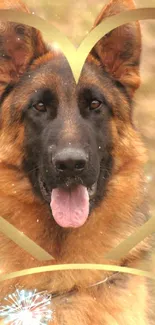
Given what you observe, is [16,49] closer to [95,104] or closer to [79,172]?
[95,104]

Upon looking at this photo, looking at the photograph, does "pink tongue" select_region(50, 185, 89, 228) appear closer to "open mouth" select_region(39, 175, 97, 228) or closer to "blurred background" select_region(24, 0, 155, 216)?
"open mouth" select_region(39, 175, 97, 228)

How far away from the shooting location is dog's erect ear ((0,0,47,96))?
100 inches

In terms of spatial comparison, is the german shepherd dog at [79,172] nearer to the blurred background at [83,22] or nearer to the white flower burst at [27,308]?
the white flower burst at [27,308]

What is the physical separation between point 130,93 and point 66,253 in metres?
0.84

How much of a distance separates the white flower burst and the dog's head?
396mm

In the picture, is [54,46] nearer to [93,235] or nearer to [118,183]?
[118,183]

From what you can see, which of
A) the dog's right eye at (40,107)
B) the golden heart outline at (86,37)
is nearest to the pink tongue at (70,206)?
the dog's right eye at (40,107)

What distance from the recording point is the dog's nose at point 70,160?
93.4 inches

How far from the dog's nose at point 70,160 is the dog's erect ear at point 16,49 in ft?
1.72

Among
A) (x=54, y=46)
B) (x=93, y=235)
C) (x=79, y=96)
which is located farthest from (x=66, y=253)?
(x=54, y=46)

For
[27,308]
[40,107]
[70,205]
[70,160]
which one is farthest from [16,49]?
[27,308]

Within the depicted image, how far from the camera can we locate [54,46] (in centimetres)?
282

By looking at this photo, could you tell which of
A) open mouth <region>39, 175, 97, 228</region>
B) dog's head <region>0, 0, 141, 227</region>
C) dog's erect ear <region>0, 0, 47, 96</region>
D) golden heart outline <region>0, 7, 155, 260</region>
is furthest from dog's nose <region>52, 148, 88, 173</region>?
dog's erect ear <region>0, 0, 47, 96</region>

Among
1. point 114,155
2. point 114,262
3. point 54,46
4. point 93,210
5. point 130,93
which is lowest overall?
point 114,262
